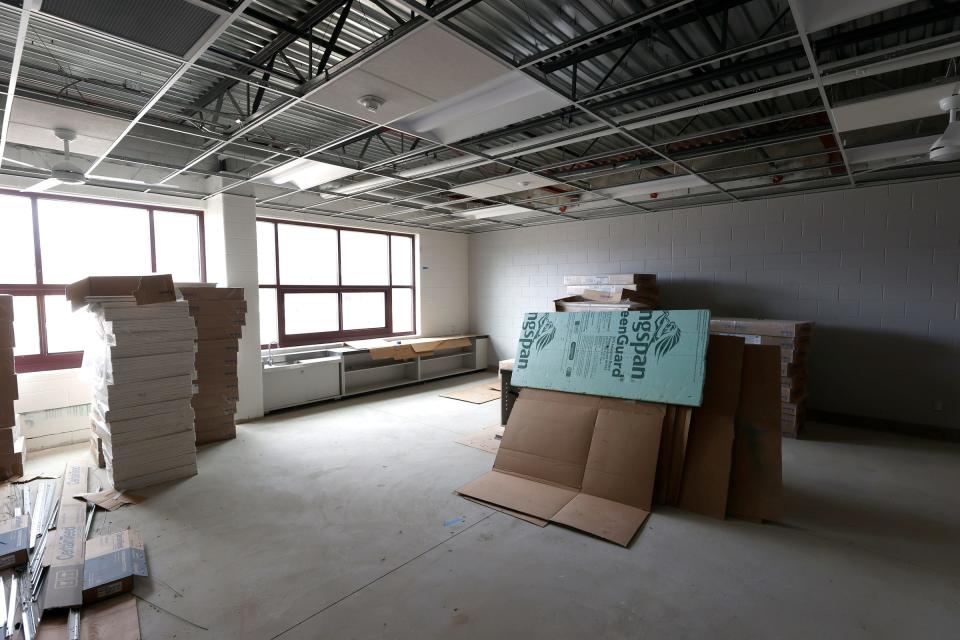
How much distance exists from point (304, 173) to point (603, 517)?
392 centimetres

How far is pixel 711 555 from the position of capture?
8.87ft

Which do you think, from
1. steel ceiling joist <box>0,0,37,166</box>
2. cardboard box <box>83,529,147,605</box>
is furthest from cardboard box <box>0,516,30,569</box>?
steel ceiling joist <box>0,0,37,166</box>

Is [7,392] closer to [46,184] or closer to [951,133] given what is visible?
[46,184]

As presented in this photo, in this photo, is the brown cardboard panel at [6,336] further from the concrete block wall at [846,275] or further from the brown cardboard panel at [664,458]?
the concrete block wall at [846,275]

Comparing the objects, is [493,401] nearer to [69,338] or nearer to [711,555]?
[711,555]

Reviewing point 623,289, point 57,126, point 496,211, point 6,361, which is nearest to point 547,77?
point 57,126

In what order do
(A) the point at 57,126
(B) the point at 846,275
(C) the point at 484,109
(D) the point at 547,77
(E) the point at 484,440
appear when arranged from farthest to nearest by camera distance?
(B) the point at 846,275 → (E) the point at 484,440 → (A) the point at 57,126 → (C) the point at 484,109 → (D) the point at 547,77

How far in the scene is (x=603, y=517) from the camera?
3.07 meters

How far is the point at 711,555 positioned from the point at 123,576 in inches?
127

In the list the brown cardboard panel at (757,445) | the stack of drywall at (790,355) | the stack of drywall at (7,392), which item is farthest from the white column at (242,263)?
the stack of drywall at (790,355)

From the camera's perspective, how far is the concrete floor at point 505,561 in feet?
7.10

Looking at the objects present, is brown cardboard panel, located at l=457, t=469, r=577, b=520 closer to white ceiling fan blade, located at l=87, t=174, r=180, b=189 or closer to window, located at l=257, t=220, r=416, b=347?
window, located at l=257, t=220, r=416, b=347

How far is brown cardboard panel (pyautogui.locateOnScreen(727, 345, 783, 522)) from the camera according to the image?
3.10 meters

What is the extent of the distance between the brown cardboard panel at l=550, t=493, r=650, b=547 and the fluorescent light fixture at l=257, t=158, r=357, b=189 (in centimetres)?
341
